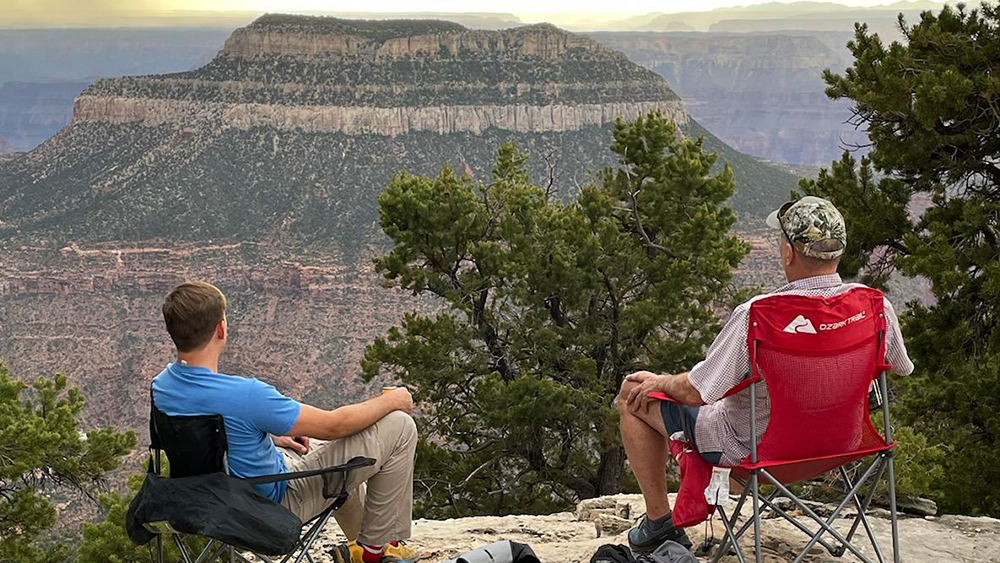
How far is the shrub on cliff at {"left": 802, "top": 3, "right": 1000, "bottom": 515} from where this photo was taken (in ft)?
23.4

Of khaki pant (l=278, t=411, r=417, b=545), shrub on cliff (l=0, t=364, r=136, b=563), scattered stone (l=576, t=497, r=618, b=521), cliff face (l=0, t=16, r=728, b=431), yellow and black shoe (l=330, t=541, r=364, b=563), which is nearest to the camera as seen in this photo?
khaki pant (l=278, t=411, r=417, b=545)

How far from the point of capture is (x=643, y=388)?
3420 mm

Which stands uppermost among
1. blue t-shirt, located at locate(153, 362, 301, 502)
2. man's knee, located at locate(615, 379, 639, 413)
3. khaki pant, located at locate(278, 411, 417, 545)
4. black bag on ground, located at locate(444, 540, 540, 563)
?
blue t-shirt, located at locate(153, 362, 301, 502)

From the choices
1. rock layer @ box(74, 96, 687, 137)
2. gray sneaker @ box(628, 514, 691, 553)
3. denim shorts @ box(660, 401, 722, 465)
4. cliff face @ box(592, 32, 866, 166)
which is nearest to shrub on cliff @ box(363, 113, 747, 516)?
gray sneaker @ box(628, 514, 691, 553)

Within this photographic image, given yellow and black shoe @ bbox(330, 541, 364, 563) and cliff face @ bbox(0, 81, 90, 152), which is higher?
yellow and black shoe @ bbox(330, 541, 364, 563)

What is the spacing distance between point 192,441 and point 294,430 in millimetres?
274

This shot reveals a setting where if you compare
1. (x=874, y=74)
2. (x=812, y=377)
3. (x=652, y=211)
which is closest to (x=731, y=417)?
(x=812, y=377)

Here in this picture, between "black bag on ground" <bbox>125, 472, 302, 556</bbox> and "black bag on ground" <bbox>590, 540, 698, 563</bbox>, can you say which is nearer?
"black bag on ground" <bbox>125, 472, 302, 556</bbox>

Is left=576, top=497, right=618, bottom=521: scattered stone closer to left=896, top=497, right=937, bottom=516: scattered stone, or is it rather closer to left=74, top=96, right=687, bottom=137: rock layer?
left=896, top=497, right=937, bottom=516: scattered stone

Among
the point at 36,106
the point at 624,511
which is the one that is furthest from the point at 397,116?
the point at 36,106

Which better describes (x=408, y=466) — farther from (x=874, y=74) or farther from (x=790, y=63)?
(x=790, y=63)

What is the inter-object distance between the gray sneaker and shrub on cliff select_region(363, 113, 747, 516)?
24.3 ft

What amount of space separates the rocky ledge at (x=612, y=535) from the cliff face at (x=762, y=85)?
11481 centimetres

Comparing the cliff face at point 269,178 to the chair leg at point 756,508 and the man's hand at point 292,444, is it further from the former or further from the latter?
the chair leg at point 756,508
